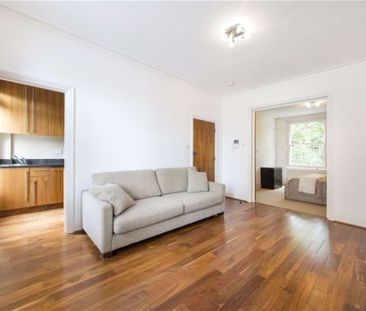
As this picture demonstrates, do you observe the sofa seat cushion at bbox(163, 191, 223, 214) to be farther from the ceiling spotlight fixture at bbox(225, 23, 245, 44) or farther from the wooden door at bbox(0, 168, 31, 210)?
the wooden door at bbox(0, 168, 31, 210)

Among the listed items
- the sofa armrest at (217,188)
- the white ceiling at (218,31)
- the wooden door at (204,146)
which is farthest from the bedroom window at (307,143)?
the sofa armrest at (217,188)

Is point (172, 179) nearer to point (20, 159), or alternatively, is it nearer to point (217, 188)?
point (217, 188)

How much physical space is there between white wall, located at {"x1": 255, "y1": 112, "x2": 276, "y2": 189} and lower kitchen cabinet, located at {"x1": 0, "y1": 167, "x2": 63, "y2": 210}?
5528mm

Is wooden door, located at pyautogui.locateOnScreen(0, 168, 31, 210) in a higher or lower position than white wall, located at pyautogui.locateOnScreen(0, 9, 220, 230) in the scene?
lower

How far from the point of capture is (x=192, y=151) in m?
4.22

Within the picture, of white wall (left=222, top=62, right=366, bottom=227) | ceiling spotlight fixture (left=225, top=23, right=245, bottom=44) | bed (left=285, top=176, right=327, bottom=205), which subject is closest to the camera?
ceiling spotlight fixture (left=225, top=23, right=245, bottom=44)

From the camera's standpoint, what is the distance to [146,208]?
92.5 inches

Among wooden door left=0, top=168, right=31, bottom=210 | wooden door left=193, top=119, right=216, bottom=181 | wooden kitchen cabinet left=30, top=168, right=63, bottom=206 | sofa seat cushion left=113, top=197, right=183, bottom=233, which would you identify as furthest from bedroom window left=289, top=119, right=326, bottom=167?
wooden door left=0, top=168, right=31, bottom=210

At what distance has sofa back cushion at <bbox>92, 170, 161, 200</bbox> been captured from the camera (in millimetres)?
2646

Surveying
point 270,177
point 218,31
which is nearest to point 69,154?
point 218,31

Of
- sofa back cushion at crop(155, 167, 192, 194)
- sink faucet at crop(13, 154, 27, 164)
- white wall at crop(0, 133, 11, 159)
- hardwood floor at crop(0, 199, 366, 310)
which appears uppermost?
white wall at crop(0, 133, 11, 159)

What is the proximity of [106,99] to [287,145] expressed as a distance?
6504 mm

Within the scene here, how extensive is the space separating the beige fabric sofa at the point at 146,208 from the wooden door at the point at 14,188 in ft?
5.47

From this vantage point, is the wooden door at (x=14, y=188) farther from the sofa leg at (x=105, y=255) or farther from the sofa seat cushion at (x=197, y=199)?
the sofa seat cushion at (x=197, y=199)
